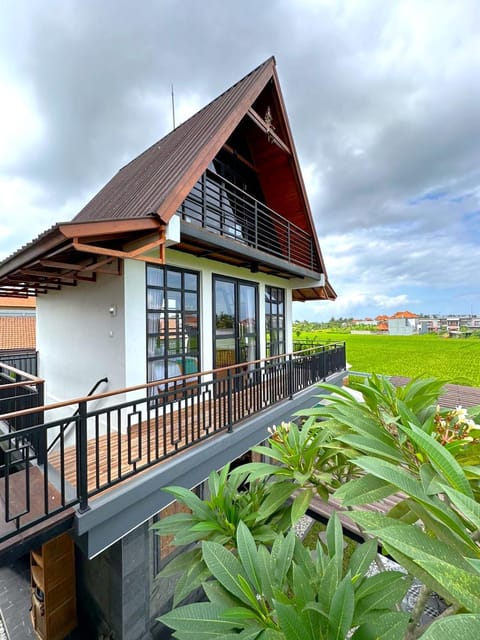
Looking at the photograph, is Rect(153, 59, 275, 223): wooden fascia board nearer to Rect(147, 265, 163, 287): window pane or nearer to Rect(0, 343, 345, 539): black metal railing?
Rect(147, 265, 163, 287): window pane

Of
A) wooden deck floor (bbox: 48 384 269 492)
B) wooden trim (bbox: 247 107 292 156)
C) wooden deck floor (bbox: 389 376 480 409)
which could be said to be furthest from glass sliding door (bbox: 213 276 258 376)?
wooden deck floor (bbox: 389 376 480 409)

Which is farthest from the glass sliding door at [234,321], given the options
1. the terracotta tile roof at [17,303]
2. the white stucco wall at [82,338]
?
the terracotta tile roof at [17,303]

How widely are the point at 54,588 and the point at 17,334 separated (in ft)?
48.4

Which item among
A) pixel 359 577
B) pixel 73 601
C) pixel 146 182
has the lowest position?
pixel 73 601

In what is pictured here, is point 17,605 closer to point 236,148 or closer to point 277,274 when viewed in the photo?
point 277,274

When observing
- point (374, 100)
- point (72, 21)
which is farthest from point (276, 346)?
point (72, 21)

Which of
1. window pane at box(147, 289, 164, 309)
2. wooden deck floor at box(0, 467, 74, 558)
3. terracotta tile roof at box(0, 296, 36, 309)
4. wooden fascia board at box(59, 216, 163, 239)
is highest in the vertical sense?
terracotta tile roof at box(0, 296, 36, 309)

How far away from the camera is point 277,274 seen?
8055 millimetres

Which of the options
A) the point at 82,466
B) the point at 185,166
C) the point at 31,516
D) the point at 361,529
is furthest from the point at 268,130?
the point at 31,516

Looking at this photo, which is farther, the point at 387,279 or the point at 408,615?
the point at 387,279

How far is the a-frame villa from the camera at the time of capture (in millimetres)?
2789

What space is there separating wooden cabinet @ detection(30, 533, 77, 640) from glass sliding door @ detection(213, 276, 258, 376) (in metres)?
3.81

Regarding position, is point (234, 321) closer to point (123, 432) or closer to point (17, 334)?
point (123, 432)

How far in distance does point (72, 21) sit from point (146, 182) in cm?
457
